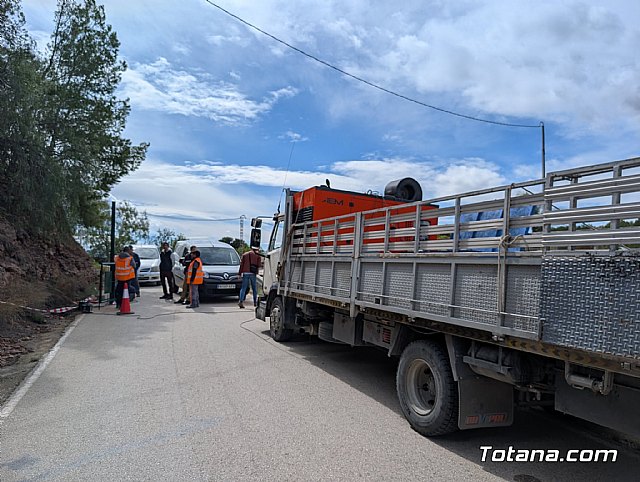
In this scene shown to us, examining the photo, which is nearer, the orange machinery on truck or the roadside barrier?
the orange machinery on truck

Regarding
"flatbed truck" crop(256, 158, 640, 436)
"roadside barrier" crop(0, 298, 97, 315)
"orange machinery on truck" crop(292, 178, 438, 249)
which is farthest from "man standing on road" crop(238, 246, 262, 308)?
"flatbed truck" crop(256, 158, 640, 436)

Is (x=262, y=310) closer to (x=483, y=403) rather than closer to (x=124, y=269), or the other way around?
(x=124, y=269)

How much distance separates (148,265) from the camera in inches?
813

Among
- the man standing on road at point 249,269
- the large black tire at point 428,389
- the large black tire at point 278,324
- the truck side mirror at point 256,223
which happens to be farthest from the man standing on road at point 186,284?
the large black tire at point 428,389

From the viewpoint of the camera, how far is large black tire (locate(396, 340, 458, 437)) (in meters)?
4.13

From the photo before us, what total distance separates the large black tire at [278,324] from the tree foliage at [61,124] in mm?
7901

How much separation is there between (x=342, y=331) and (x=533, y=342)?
139 inches

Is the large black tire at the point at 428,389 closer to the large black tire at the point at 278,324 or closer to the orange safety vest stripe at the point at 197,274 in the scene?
the large black tire at the point at 278,324

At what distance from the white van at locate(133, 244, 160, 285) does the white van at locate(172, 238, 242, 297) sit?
4.05 metres

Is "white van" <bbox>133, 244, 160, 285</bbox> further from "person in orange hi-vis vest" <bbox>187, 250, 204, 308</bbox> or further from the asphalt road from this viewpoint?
the asphalt road

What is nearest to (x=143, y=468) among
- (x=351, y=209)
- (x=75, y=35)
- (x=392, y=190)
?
(x=351, y=209)

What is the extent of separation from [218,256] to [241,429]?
12.0 m

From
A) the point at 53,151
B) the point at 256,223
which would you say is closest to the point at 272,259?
the point at 256,223

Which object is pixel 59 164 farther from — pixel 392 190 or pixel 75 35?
pixel 392 190
